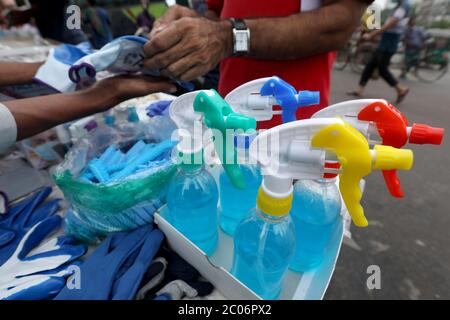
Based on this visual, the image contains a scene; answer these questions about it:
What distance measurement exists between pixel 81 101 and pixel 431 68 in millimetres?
5939

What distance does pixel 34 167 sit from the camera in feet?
2.54

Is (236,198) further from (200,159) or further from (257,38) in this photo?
(257,38)

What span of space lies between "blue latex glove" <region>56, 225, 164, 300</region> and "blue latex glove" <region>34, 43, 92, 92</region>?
17.0 inches

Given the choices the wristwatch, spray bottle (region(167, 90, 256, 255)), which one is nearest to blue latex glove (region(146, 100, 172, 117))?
the wristwatch

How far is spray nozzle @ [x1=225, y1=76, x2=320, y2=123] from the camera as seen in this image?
42cm

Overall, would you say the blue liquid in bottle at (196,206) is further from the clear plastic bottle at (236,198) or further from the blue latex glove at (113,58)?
the blue latex glove at (113,58)

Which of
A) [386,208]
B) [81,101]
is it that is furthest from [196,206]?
[386,208]

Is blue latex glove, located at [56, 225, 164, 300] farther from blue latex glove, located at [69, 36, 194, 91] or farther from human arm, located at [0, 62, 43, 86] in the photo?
human arm, located at [0, 62, 43, 86]

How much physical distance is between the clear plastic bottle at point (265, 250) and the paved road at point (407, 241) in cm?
94

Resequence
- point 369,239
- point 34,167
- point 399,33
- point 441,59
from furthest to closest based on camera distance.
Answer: point 441,59, point 399,33, point 369,239, point 34,167

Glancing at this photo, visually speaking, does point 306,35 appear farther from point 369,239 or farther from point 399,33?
point 399,33

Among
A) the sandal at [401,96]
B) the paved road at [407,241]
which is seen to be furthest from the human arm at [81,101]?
the sandal at [401,96]
